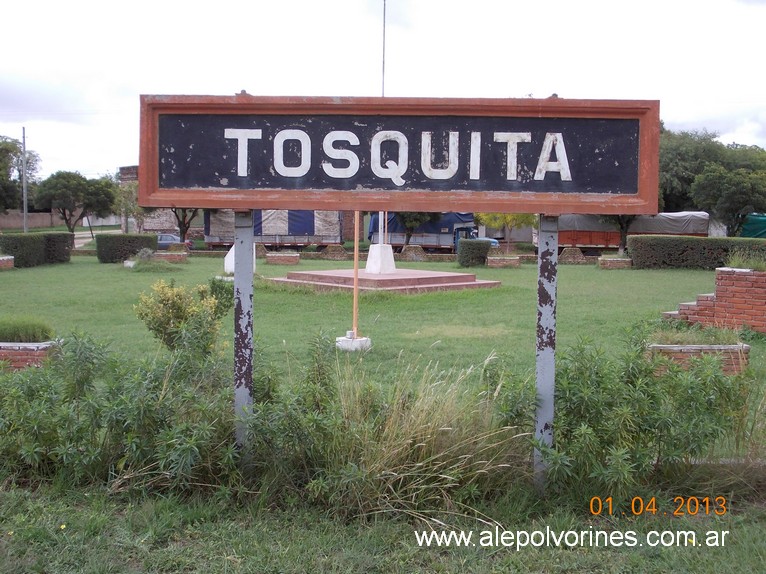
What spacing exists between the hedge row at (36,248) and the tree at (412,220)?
15116 millimetres

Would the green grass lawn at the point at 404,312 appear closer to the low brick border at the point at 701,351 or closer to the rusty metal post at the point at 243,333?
the low brick border at the point at 701,351

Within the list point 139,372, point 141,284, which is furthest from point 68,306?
point 139,372

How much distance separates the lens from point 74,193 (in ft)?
130

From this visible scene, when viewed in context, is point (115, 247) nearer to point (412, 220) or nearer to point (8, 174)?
point (412, 220)

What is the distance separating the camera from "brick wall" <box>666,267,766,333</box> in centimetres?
988

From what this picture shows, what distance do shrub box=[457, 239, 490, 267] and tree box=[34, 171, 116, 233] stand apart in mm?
23012

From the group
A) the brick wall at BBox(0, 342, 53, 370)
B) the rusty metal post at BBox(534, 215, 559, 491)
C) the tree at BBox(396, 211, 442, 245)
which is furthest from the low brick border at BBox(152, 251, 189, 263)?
the rusty metal post at BBox(534, 215, 559, 491)

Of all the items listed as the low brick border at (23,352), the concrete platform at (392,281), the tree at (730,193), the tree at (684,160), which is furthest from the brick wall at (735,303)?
the tree at (684,160)

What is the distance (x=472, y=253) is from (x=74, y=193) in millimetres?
24000


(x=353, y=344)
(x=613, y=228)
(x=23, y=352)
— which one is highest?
(x=613, y=228)

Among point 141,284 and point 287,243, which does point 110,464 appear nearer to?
point 141,284

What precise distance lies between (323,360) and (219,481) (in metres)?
0.93

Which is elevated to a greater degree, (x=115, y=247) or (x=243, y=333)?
(x=115, y=247)

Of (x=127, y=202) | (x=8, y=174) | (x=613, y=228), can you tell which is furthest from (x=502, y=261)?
(x=8, y=174)
